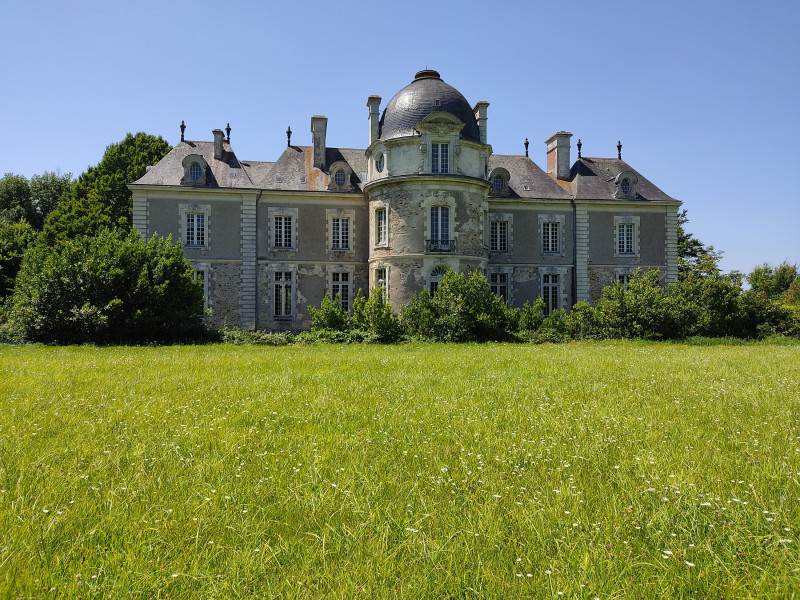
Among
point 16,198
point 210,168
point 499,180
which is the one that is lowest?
point 499,180

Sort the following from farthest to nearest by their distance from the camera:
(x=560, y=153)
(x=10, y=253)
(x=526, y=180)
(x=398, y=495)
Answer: (x=10, y=253), (x=560, y=153), (x=526, y=180), (x=398, y=495)

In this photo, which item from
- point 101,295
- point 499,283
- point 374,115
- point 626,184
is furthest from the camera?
point 626,184

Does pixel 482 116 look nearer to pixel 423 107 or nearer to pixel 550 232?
pixel 423 107

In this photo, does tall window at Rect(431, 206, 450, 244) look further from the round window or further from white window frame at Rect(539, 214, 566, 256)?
white window frame at Rect(539, 214, 566, 256)

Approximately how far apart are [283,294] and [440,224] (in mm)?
7839

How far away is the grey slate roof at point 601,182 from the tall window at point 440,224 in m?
7.97

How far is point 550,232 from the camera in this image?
83.8ft

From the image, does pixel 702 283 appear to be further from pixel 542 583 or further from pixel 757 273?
pixel 757 273

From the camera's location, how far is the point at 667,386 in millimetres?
6957

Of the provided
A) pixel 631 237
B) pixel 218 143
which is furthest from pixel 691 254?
pixel 218 143

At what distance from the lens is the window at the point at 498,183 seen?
2528 cm

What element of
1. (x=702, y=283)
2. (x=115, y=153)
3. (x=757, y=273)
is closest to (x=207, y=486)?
(x=702, y=283)

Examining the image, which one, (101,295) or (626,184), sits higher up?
(626,184)

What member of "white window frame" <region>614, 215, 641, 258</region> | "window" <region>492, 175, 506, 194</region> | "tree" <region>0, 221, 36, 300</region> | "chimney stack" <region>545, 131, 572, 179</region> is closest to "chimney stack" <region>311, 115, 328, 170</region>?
"window" <region>492, 175, 506, 194</region>
